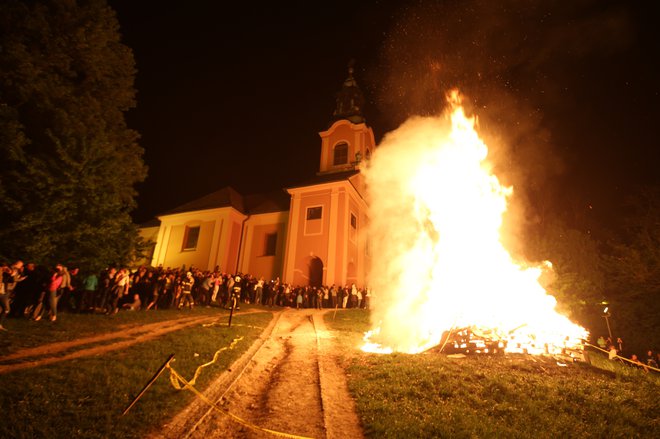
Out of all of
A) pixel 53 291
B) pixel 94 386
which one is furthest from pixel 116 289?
pixel 94 386

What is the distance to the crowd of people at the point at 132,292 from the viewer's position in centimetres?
1145

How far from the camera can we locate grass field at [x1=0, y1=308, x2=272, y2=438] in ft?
17.5

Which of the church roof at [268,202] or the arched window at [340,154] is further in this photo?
the arched window at [340,154]

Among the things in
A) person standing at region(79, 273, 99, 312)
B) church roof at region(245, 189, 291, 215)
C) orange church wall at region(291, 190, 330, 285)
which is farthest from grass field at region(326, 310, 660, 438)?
church roof at region(245, 189, 291, 215)

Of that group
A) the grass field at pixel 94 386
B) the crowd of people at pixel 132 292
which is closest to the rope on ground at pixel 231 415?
the grass field at pixel 94 386

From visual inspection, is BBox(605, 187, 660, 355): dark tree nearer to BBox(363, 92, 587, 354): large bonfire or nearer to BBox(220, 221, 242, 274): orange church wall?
BBox(363, 92, 587, 354): large bonfire

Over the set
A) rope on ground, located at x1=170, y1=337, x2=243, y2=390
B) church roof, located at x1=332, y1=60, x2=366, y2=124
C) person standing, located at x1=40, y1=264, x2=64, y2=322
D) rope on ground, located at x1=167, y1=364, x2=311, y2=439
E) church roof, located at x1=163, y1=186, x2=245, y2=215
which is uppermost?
church roof, located at x1=332, y1=60, x2=366, y2=124

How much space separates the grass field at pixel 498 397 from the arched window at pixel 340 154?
2678 centimetres

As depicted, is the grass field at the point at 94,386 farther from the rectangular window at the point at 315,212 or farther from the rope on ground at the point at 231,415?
the rectangular window at the point at 315,212

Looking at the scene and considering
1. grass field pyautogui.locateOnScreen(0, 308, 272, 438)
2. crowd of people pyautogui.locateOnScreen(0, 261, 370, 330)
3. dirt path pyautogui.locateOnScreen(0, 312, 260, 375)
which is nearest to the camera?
grass field pyautogui.locateOnScreen(0, 308, 272, 438)

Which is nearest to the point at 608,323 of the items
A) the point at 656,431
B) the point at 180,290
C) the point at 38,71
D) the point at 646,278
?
the point at 646,278

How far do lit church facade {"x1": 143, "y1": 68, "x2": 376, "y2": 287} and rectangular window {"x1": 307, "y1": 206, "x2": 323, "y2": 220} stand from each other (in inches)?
3.4

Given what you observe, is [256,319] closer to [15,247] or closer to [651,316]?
[15,247]

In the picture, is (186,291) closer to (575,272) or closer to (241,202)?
(241,202)
